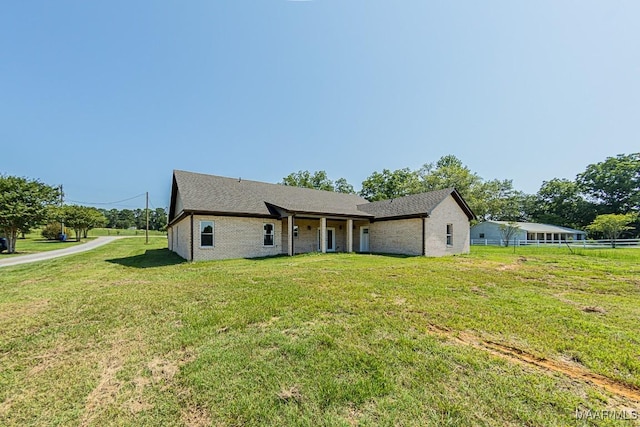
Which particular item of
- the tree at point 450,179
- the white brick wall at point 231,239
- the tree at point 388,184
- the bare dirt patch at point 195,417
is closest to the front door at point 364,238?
the white brick wall at point 231,239

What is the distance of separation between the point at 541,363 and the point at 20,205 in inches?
1071

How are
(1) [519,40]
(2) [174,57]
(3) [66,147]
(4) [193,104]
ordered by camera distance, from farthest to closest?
1. (3) [66,147]
2. (4) [193,104]
3. (2) [174,57]
4. (1) [519,40]

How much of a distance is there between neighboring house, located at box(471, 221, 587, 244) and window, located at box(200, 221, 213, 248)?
3211cm

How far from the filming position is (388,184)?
41.8 m

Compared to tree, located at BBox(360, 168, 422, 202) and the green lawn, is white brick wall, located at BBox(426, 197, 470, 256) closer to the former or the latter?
tree, located at BBox(360, 168, 422, 202)

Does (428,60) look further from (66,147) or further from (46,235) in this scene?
(46,235)

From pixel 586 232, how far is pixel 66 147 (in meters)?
66.0

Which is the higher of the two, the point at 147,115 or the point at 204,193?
the point at 147,115

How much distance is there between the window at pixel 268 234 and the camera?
1591 centimetres

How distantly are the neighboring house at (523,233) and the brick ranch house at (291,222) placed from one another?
19.4 meters

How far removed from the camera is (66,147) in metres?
24.7

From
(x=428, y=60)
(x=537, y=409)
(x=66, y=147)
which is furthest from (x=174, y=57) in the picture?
(x=66, y=147)

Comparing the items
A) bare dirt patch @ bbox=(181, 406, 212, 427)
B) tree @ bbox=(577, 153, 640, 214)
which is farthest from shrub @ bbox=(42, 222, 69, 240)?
tree @ bbox=(577, 153, 640, 214)


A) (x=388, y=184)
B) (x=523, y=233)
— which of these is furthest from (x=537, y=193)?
(x=388, y=184)
